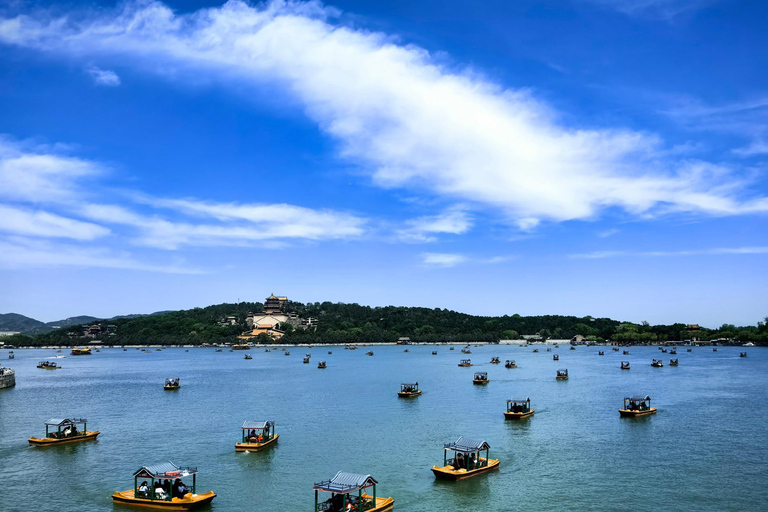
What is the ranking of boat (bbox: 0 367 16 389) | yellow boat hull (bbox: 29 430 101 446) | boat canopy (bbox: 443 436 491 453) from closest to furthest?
boat canopy (bbox: 443 436 491 453), yellow boat hull (bbox: 29 430 101 446), boat (bbox: 0 367 16 389)

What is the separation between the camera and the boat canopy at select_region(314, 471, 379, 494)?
30.6m

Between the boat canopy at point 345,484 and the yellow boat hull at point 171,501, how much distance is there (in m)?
7.65

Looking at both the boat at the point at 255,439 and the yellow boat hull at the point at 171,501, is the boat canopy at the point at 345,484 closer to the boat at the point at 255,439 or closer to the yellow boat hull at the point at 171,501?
the yellow boat hull at the point at 171,501

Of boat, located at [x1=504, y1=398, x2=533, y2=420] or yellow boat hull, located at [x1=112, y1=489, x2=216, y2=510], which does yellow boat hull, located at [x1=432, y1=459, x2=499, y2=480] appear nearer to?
yellow boat hull, located at [x1=112, y1=489, x2=216, y2=510]

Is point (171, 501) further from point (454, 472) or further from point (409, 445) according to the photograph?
point (409, 445)

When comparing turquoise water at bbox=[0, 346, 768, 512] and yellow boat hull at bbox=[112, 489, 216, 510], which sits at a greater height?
yellow boat hull at bbox=[112, 489, 216, 510]

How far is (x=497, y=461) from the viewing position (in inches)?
1666

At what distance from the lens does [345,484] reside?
103 feet

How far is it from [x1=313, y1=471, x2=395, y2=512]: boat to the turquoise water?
2.36 meters

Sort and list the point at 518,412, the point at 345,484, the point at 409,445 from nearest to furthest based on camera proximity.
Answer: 1. the point at 345,484
2. the point at 409,445
3. the point at 518,412

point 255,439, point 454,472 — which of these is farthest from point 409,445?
point 255,439

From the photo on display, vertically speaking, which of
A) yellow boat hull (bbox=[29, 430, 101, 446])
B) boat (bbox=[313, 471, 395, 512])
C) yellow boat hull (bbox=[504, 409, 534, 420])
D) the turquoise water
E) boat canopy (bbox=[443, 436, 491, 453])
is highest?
boat canopy (bbox=[443, 436, 491, 453])

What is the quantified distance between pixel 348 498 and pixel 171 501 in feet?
34.5

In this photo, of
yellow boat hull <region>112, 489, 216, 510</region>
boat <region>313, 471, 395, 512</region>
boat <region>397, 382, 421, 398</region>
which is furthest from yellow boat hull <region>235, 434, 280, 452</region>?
boat <region>397, 382, 421, 398</region>
